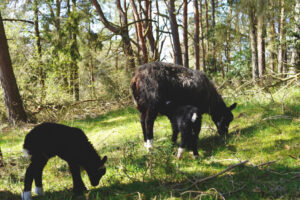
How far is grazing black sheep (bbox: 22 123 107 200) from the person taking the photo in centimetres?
333

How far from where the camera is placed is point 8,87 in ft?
28.6

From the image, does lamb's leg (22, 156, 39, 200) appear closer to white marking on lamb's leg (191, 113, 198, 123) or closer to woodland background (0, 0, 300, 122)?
white marking on lamb's leg (191, 113, 198, 123)

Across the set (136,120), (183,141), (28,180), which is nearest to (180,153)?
(183,141)

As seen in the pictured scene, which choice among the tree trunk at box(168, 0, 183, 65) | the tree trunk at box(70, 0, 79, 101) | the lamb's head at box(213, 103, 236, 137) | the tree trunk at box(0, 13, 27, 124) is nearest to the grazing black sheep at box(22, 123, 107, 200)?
the lamb's head at box(213, 103, 236, 137)

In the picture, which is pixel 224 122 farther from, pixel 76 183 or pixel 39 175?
pixel 39 175

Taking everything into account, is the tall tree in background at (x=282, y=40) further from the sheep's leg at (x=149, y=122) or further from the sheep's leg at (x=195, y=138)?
the sheep's leg at (x=149, y=122)

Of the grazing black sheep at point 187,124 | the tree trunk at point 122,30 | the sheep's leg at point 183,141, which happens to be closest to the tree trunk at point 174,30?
the tree trunk at point 122,30

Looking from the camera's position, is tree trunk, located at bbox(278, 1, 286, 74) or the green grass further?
tree trunk, located at bbox(278, 1, 286, 74)

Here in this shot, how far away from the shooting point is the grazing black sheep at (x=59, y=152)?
3328mm

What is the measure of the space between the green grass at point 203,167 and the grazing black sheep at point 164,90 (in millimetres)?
541

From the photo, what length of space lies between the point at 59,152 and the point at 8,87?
6495 millimetres

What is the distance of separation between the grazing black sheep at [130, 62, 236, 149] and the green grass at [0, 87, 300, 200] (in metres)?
0.54

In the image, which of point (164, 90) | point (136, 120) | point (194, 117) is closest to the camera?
point (194, 117)

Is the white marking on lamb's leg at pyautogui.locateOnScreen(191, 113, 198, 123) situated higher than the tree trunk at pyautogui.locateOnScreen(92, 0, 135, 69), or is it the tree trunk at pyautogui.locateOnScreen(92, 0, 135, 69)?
the tree trunk at pyautogui.locateOnScreen(92, 0, 135, 69)
